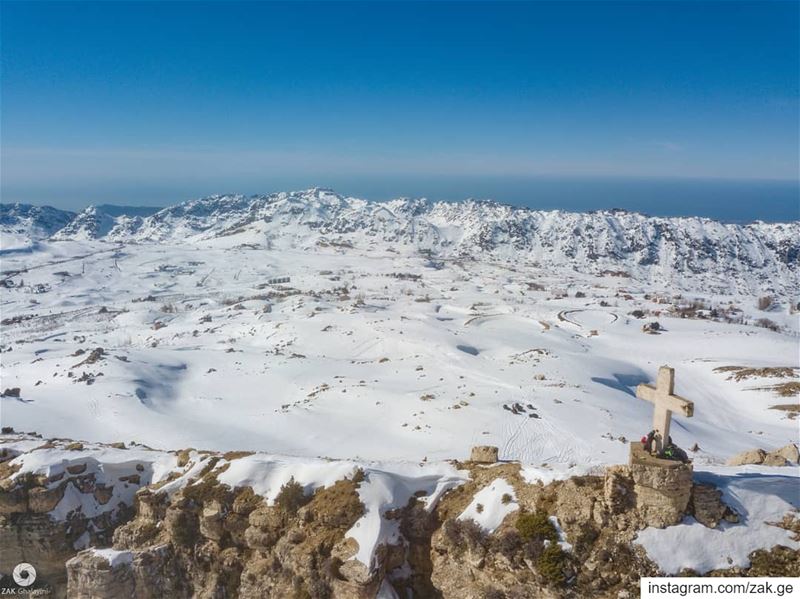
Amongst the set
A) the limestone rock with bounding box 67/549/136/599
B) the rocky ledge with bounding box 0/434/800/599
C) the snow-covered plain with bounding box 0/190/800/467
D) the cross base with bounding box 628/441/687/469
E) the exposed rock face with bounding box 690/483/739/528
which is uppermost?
the cross base with bounding box 628/441/687/469

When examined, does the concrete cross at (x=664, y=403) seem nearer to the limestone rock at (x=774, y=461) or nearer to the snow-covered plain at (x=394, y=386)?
the snow-covered plain at (x=394, y=386)

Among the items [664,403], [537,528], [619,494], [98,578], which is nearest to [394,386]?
[98,578]

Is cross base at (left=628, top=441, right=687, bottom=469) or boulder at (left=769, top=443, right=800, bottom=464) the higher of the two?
cross base at (left=628, top=441, right=687, bottom=469)

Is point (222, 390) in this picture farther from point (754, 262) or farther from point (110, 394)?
point (754, 262)

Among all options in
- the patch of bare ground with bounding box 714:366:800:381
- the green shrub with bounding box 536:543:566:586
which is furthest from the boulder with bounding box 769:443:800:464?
the patch of bare ground with bounding box 714:366:800:381

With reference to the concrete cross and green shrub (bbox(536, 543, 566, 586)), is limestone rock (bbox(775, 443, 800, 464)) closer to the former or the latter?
the concrete cross

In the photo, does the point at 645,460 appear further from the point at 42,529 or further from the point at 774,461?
the point at 42,529

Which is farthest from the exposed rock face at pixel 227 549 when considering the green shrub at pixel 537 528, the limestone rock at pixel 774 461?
the limestone rock at pixel 774 461

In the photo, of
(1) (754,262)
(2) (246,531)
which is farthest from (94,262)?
(1) (754,262)
